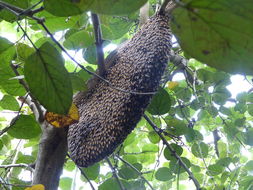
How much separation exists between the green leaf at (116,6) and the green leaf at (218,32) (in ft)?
0.12

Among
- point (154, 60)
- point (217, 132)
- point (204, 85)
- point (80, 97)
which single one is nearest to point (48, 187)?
point (80, 97)

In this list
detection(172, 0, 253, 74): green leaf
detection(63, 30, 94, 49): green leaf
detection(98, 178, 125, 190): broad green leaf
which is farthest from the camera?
detection(98, 178, 125, 190): broad green leaf

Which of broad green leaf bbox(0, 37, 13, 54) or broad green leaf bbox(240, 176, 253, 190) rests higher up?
broad green leaf bbox(0, 37, 13, 54)

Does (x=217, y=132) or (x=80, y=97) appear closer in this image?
(x=80, y=97)

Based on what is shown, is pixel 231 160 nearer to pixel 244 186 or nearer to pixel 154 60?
pixel 244 186

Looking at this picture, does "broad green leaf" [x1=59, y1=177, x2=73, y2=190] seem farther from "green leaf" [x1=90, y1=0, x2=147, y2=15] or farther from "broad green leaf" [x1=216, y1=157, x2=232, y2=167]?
A: "green leaf" [x1=90, y1=0, x2=147, y2=15]

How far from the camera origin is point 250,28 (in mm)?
231

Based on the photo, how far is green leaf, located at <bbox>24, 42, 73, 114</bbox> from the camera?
Result: 0.40m

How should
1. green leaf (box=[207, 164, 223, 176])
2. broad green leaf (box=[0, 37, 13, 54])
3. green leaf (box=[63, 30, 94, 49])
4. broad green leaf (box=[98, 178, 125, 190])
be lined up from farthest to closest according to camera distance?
green leaf (box=[207, 164, 223, 176])
broad green leaf (box=[98, 178, 125, 190])
green leaf (box=[63, 30, 94, 49])
broad green leaf (box=[0, 37, 13, 54])

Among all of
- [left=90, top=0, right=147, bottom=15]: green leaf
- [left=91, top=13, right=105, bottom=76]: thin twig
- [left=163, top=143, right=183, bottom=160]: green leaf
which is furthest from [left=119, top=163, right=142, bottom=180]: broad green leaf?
[left=90, top=0, right=147, bottom=15]: green leaf

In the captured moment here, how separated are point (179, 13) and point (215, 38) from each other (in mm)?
33

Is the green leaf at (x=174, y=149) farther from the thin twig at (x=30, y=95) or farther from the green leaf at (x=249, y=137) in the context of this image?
the thin twig at (x=30, y=95)

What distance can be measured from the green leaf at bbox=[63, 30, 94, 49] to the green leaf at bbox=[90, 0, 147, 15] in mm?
516

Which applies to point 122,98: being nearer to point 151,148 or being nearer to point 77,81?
point 77,81
